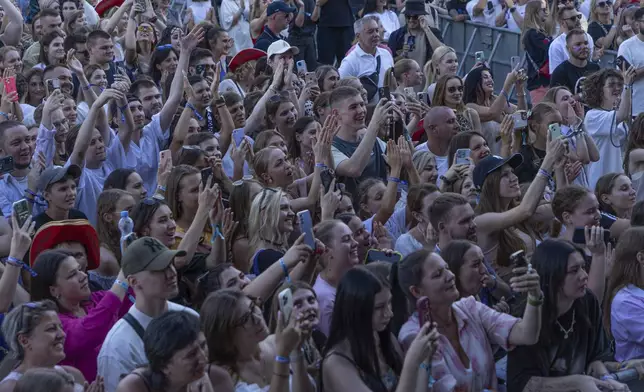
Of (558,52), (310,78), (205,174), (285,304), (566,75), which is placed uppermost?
(558,52)

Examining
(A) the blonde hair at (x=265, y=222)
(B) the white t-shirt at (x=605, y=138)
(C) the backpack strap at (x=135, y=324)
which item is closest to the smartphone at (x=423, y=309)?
(C) the backpack strap at (x=135, y=324)

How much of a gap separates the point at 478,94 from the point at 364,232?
13.3 feet

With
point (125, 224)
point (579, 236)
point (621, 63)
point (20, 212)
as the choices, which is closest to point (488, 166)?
point (579, 236)

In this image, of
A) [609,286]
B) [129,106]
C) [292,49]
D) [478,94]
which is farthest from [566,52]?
[609,286]

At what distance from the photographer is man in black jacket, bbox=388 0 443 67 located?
44.2ft

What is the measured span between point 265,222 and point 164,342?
2.22 metres

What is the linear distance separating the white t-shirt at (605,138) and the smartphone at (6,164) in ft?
15.9

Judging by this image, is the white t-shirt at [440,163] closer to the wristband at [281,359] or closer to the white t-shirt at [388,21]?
the wristband at [281,359]

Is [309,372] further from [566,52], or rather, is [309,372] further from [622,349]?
[566,52]

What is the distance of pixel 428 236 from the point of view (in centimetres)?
719

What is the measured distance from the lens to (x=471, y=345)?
232 inches

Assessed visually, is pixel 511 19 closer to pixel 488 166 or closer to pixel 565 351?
pixel 488 166

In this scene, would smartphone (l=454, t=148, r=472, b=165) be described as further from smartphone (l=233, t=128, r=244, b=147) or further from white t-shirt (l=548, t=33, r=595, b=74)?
white t-shirt (l=548, t=33, r=595, b=74)

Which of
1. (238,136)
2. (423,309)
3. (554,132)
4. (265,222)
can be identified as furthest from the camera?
(238,136)
